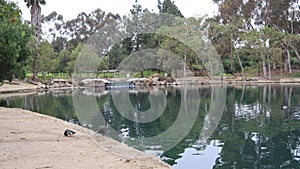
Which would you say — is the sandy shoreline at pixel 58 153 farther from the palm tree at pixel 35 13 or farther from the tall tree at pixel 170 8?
the tall tree at pixel 170 8

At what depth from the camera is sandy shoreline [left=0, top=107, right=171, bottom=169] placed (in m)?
6.88

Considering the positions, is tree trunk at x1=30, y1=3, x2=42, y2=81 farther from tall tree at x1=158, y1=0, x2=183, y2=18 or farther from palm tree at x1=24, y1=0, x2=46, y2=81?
tall tree at x1=158, y1=0, x2=183, y2=18

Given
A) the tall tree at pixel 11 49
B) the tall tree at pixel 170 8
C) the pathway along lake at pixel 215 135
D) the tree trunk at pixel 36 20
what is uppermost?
the tall tree at pixel 170 8

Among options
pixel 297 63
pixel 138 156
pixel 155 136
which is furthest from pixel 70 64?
pixel 138 156

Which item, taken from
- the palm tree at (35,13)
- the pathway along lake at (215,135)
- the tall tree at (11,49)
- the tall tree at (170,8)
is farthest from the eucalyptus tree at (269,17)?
the tall tree at (11,49)

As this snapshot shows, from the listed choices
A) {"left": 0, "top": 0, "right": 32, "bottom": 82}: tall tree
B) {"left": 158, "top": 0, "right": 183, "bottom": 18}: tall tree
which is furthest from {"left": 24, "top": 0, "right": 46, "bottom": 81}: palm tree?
{"left": 158, "top": 0, "right": 183, "bottom": 18}: tall tree

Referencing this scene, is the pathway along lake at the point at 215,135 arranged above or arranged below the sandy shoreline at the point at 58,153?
below

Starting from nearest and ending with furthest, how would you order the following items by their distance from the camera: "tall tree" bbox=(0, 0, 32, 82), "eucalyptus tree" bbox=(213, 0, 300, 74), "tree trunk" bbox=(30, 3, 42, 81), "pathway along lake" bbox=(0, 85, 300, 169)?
"pathway along lake" bbox=(0, 85, 300, 169) < "tall tree" bbox=(0, 0, 32, 82) < "tree trunk" bbox=(30, 3, 42, 81) < "eucalyptus tree" bbox=(213, 0, 300, 74)

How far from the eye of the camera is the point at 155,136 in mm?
Answer: 11875

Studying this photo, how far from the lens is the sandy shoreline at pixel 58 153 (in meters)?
6.88

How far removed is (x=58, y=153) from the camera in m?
7.75

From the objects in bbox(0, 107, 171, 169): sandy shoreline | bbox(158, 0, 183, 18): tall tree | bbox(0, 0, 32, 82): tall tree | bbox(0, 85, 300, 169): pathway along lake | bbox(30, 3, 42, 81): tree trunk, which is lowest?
bbox(0, 85, 300, 169): pathway along lake

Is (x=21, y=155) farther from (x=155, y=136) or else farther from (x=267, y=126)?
Result: (x=267, y=126)

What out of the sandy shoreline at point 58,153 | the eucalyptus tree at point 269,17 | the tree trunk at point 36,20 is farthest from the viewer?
the eucalyptus tree at point 269,17
